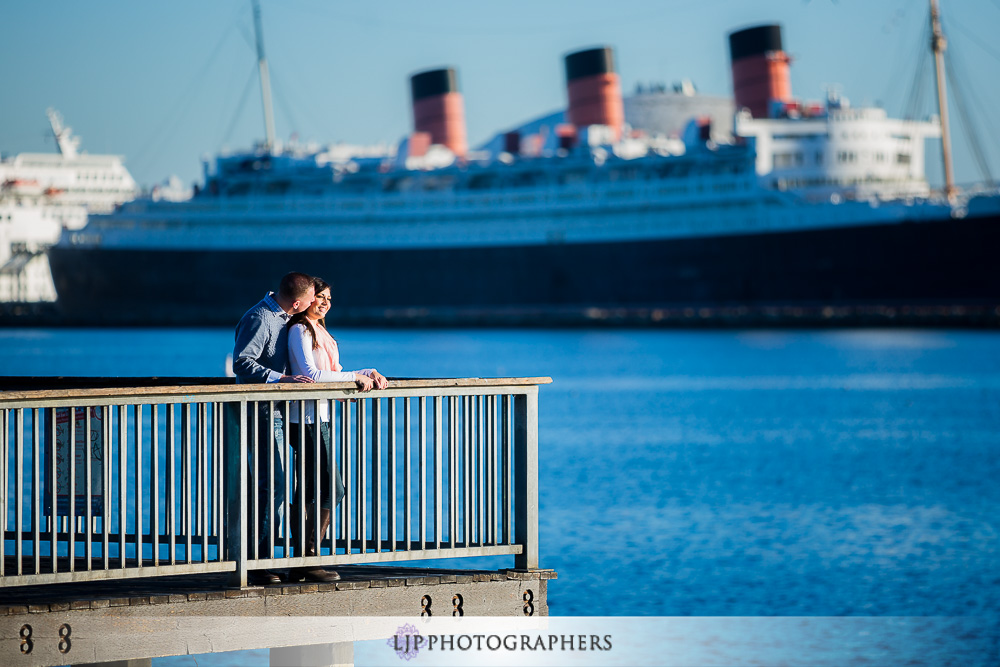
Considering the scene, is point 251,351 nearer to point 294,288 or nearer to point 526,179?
point 294,288

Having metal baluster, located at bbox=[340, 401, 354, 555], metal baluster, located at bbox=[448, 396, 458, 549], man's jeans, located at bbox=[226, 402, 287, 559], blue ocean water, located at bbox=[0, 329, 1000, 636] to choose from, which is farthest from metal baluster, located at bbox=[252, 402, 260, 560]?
blue ocean water, located at bbox=[0, 329, 1000, 636]

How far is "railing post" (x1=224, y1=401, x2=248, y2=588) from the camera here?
15.0 ft

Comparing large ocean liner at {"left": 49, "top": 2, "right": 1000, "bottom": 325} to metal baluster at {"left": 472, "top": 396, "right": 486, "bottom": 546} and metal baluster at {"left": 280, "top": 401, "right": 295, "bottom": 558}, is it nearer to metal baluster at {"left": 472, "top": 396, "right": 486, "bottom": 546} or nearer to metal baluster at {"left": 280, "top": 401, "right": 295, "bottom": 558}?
metal baluster at {"left": 472, "top": 396, "right": 486, "bottom": 546}

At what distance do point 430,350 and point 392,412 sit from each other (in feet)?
133

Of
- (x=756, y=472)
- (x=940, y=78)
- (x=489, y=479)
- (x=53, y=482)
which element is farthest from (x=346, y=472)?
(x=940, y=78)

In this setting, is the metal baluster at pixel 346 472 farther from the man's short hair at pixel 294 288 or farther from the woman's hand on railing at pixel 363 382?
the man's short hair at pixel 294 288

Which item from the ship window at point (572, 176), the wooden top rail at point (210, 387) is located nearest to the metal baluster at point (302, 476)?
the wooden top rail at point (210, 387)

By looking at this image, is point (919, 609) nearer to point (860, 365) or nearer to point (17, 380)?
point (17, 380)

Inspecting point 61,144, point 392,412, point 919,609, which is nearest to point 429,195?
point 61,144

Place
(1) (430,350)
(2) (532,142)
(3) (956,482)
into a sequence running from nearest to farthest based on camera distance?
1. (3) (956,482)
2. (1) (430,350)
3. (2) (532,142)

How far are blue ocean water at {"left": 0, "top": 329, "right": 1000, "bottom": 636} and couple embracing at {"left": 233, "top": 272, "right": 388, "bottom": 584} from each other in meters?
5.63

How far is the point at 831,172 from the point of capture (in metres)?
54.8

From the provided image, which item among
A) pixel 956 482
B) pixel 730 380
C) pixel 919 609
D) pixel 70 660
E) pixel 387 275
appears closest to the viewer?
pixel 70 660

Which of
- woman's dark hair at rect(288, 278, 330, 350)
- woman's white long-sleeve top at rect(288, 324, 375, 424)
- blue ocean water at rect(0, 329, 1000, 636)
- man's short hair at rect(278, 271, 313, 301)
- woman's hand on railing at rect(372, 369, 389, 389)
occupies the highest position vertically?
man's short hair at rect(278, 271, 313, 301)
